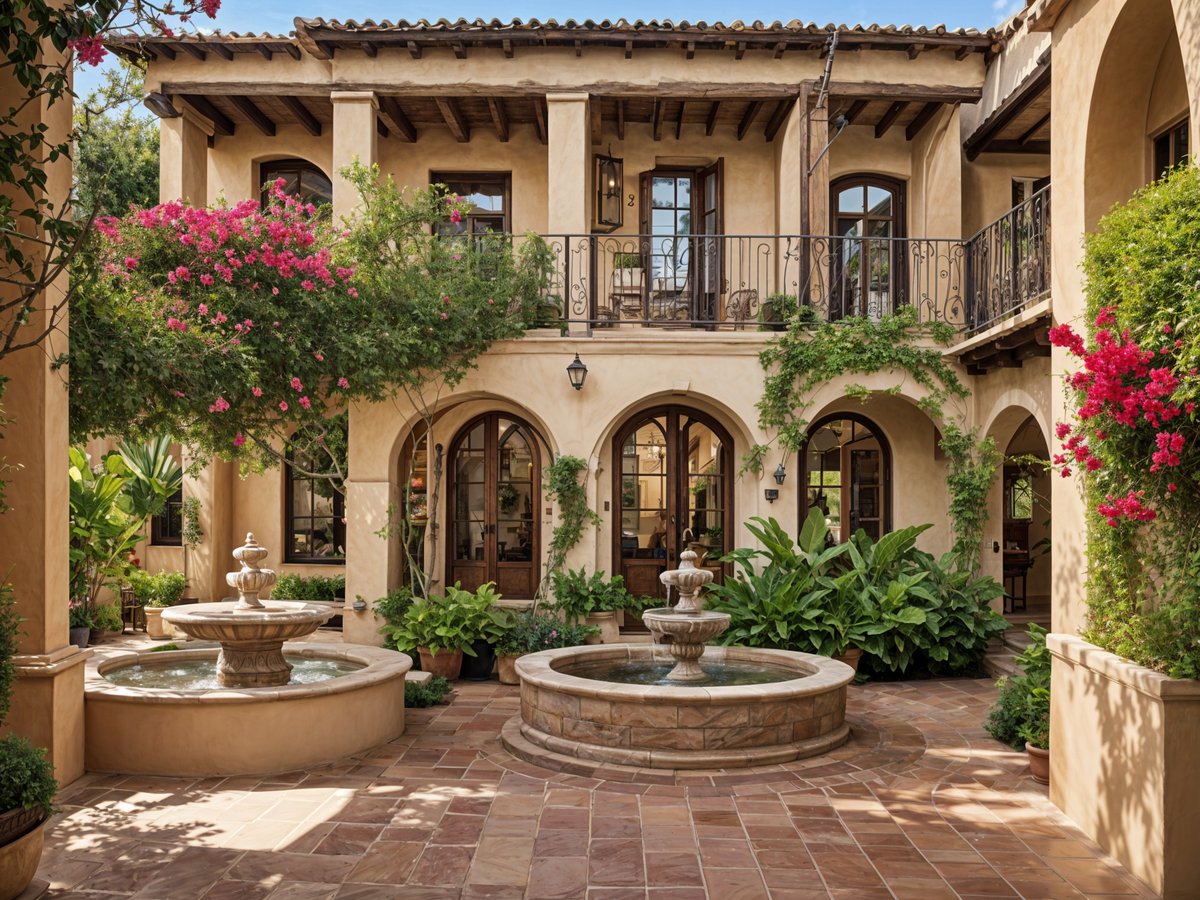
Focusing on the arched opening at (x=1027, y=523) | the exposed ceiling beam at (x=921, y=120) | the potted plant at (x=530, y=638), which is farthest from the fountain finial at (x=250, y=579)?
the arched opening at (x=1027, y=523)

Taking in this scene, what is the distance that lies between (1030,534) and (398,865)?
477 inches

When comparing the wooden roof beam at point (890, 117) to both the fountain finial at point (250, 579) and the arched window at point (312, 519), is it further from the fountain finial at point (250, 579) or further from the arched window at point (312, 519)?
the fountain finial at point (250, 579)

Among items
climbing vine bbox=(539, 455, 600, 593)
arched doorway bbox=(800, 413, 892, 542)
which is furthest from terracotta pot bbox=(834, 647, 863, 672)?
climbing vine bbox=(539, 455, 600, 593)

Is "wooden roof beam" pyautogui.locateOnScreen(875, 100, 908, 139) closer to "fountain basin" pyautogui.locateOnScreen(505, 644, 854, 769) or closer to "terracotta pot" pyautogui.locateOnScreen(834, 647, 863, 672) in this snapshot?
"terracotta pot" pyautogui.locateOnScreen(834, 647, 863, 672)

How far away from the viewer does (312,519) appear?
44.8 feet

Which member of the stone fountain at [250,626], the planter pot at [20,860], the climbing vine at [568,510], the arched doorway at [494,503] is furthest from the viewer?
the arched doorway at [494,503]

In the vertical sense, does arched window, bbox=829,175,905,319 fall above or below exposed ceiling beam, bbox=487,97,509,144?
below

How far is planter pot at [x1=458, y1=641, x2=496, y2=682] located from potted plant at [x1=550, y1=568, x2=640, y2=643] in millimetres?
916

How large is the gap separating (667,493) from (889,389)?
120 inches

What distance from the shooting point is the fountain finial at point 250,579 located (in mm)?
7352

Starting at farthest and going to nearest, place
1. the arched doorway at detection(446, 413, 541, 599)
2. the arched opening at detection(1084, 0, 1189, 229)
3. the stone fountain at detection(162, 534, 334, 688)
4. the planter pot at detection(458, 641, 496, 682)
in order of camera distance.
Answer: the arched doorway at detection(446, 413, 541, 599) → the planter pot at detection(458, 641, 496, 682) → the stone fountain at detection(162, 534, 334, 688) → the arched opening at detection(1084, 0, 1189, 229)

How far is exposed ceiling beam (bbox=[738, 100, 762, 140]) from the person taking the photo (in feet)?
40.0

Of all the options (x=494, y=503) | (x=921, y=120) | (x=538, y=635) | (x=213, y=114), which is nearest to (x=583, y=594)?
(x=538, y=635)

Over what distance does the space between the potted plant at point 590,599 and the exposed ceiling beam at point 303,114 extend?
6.95 metres
